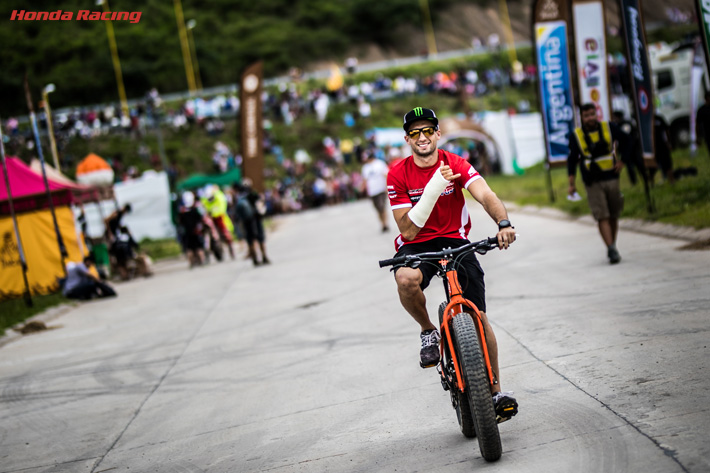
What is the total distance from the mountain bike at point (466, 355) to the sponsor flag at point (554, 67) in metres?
13.4

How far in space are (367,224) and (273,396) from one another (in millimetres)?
17751

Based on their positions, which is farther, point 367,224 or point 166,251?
point 166,251

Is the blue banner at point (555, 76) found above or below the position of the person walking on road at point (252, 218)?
above

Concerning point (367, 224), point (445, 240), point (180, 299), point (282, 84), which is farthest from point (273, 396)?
point (282, 84)

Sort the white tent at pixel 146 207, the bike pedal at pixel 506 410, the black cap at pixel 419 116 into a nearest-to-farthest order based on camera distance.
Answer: the bike pedal at pixel 506 410 < the black cap at pixel 419 116 < the white tent at pixel 146 207

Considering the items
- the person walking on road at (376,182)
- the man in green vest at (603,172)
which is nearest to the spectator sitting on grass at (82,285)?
the person walking on road at (376,182)

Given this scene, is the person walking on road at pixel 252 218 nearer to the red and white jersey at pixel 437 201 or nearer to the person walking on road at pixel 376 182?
the person walking on road at pixel 376 182

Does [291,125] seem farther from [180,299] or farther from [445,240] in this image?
[445,240]

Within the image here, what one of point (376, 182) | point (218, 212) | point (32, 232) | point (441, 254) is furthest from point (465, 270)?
point (218, 212)

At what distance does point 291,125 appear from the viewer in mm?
56281

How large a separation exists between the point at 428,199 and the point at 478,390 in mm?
1205

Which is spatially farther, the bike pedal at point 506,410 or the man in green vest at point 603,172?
the man in green vest at point 603,172

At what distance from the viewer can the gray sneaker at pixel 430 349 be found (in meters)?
5.41

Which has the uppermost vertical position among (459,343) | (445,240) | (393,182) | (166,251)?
(393,182)
